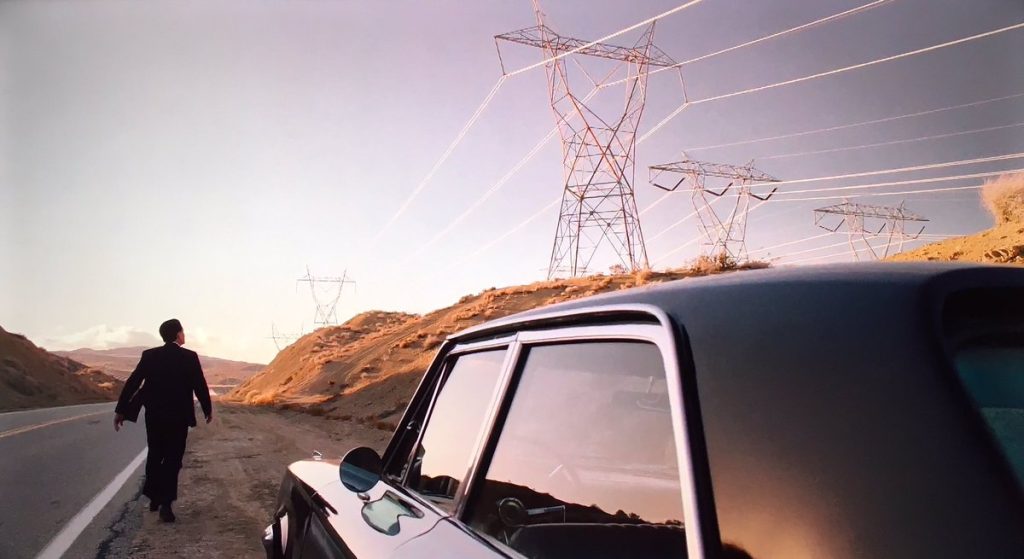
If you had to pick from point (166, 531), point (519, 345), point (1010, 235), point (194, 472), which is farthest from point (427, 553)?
point (1010, 235)

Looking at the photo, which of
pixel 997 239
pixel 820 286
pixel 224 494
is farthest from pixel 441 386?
pixel 997 239

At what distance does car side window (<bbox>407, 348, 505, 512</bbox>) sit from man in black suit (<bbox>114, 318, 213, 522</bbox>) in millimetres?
5882

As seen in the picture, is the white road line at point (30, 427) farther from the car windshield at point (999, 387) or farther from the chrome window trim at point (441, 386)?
the car windshield at point (999, 387)

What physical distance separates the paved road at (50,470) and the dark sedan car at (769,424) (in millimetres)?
6084

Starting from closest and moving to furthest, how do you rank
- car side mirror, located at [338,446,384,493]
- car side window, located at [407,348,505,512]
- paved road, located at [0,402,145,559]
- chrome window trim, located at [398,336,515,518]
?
chrome window trim, located at [398,336,515,518] < car side window, located at [407,348,505,512] < car side mirror, located at [338,446,384,493] < paved road, located at [0,402,145,559]

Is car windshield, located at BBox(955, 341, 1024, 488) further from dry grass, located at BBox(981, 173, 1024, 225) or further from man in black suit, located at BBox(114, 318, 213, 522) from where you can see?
dry grass, located at BBox(981, 173, 1024, 225)

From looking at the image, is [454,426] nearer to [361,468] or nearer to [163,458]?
[361,468]

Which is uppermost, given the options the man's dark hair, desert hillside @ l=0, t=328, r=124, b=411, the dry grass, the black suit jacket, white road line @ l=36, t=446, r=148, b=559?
the dry grass

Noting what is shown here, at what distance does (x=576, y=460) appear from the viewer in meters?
1.91

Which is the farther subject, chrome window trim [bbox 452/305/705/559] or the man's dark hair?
the man's dark hair

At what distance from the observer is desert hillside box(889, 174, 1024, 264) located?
19.0 meters

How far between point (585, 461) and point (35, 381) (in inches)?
1671

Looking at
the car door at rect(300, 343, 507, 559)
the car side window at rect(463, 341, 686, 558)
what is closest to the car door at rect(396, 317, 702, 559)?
the car side window at rect(463, 341, 686, 558)

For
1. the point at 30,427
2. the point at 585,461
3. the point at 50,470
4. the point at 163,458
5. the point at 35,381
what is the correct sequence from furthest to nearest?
the point at 35,381 < the point at 30,427 < the point at 50,470 < the point at 163,458 < the point at 585,461
